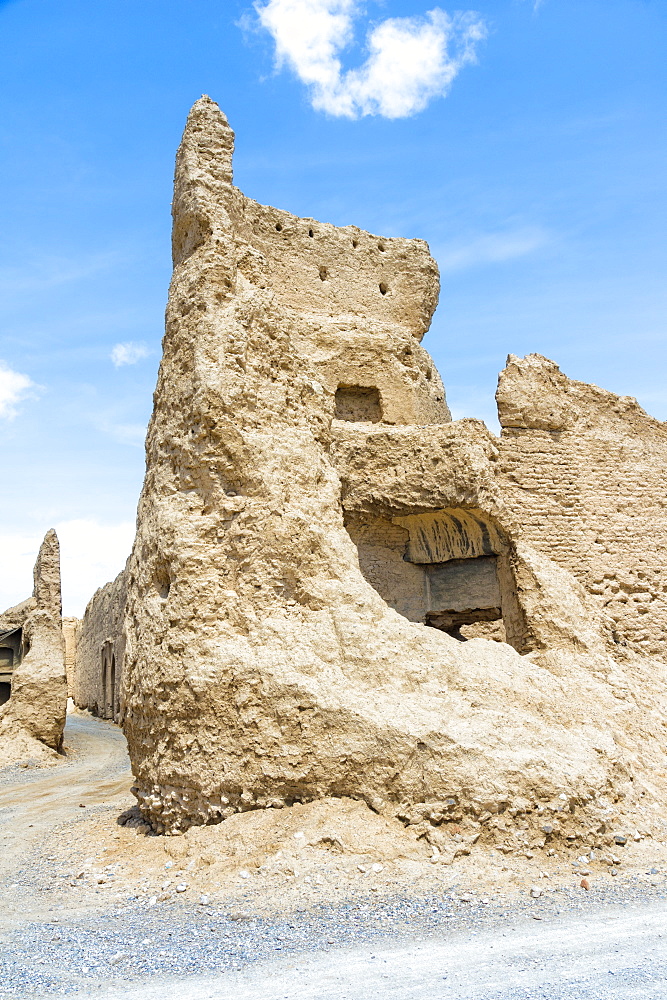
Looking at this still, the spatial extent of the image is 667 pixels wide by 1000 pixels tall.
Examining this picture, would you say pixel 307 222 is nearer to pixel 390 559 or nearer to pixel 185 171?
pixel 185 171

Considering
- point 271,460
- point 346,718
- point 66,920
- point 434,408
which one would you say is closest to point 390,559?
point 434,408

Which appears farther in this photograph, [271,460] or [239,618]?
[271,460]

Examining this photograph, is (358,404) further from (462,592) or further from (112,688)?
(112,688)

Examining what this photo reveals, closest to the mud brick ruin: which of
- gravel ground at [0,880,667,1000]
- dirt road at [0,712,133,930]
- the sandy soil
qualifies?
the sandy soil

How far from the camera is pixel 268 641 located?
21.2 feet

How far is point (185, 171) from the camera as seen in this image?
8328 mm

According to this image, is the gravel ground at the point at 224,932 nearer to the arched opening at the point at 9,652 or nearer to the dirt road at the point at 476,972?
the dirt road at the point at 476,972

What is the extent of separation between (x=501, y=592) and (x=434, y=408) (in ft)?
10.5

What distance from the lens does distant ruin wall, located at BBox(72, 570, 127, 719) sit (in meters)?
20.3

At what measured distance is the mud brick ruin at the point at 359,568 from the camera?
6.08 metres

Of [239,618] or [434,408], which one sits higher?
[434,408]

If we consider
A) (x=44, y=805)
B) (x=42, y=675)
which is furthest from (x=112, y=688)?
(x=44, y=805)

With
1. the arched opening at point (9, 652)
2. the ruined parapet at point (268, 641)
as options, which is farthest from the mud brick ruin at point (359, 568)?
the arched opening at point (9, 652)

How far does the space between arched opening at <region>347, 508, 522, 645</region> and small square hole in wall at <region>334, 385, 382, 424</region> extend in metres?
1.67
